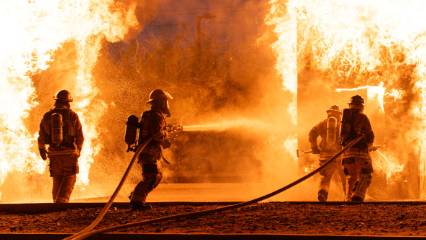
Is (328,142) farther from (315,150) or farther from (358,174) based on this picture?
(358,174)

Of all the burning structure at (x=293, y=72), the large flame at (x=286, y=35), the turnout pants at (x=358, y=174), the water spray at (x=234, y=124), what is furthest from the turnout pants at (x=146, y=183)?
the water spray at (x=234, y=124)

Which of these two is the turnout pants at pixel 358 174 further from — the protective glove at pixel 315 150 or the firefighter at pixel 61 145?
the firefighter at pixel 61 145

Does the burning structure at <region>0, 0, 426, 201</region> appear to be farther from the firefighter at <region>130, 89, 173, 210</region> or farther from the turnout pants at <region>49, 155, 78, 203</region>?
the firefighter at <region>130, 89, 173, 210</region>

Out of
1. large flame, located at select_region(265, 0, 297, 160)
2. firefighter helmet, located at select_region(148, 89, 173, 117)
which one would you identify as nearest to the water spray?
large flame, located at select_region(265, 0, 297, 160)

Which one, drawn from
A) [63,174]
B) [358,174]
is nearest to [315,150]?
[358,174]

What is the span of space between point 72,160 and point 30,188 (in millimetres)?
4631

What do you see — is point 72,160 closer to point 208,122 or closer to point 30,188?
point 30,188

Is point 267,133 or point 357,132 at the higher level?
point 267,133

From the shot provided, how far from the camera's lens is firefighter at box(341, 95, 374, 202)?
9.05 metres

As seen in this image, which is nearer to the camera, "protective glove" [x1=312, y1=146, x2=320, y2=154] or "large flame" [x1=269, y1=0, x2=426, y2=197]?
"protective glove" [x1=312, y1=146, x2=320, y2=154]

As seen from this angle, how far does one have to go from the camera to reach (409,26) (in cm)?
1076

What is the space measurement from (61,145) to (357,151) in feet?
14.5

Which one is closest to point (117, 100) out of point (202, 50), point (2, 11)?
point (202, 50)

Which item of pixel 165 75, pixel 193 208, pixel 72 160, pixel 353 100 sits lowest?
pixel 193 208
